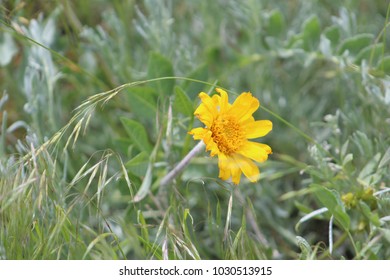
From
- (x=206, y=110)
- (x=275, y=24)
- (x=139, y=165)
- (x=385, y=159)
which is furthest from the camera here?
(x=275, y=24)

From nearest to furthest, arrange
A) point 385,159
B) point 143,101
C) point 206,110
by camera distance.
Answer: point 206,110
point 385,159
point 143,101

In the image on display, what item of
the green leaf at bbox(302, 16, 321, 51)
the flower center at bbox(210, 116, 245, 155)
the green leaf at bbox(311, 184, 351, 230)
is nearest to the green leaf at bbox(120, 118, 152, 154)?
Answer: the flower center at bbox(210, 116, 245, 155)

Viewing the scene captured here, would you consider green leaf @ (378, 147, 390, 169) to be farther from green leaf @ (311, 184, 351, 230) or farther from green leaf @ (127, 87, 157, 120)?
green leaf @ (127, 87, 157, 120)

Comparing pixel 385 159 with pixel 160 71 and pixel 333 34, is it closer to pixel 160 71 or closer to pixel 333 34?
pixel 333 34

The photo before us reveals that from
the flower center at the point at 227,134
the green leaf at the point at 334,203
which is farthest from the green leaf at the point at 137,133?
the green leaf at the point at 334,203

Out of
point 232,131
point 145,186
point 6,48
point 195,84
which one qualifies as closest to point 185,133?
point 195,84

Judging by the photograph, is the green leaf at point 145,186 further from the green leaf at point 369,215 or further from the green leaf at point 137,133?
the green leaf at point 369,215
